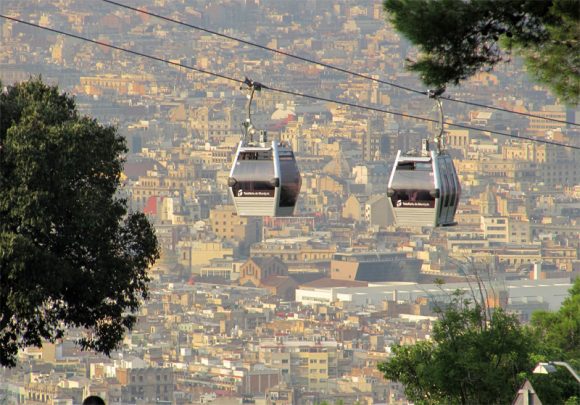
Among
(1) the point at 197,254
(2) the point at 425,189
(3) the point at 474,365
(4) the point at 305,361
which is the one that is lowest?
(3) the point at 474,365

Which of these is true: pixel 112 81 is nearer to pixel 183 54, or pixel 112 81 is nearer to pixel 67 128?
pixel 183 54

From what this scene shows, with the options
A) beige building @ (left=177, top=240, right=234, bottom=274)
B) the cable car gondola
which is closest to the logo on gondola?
the cable car gondola

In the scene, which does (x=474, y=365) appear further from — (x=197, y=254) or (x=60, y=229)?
(x=197, y=254)

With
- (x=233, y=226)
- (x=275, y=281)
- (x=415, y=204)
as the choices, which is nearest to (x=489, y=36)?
(x=415, y=204)

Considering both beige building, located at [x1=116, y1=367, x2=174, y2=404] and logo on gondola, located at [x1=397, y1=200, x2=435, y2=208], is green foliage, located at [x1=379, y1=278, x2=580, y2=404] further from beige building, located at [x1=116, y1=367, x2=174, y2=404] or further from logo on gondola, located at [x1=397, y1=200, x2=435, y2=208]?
beige building, located at [x1=116, y1=367, x2=174, y2=404]

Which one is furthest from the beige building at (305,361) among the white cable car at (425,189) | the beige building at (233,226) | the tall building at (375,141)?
the white cable car at (425,189)

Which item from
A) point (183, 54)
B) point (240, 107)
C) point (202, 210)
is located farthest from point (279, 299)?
point (183, 54)

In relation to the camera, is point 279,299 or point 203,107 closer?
point 279,299
